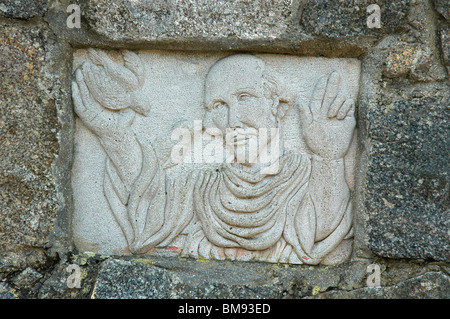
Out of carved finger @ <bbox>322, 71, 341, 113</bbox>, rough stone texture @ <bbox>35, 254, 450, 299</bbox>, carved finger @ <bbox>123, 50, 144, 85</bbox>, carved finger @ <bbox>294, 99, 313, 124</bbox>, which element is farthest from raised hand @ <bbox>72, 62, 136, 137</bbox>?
carved finger @ <bbox>322, 71, 341, 113</bbox>

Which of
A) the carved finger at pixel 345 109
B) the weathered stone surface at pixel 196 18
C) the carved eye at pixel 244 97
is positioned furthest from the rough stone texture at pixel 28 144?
the carved finger at pixel 345 109

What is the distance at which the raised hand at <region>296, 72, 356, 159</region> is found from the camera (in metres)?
2.76

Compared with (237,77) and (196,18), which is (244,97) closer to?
(237,77)

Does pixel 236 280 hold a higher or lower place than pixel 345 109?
lower

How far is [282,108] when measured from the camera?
9.21 feet

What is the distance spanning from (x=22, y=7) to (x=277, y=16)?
104cm

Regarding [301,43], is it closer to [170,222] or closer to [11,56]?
[170,222]

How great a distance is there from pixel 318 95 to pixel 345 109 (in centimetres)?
13

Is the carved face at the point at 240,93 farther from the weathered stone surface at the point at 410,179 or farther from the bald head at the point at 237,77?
the weathered stone surface at the point at 410,179

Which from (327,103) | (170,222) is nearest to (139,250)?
(170,222)

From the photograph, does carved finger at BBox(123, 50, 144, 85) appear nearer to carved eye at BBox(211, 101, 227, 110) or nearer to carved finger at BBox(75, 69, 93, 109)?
carved finger at BBox(75, 69, 93, 109)

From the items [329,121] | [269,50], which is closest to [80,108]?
[269,50]

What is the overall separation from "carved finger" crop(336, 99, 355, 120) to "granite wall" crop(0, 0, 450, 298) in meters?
0.04

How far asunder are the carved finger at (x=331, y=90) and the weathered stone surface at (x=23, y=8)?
1.21 m
